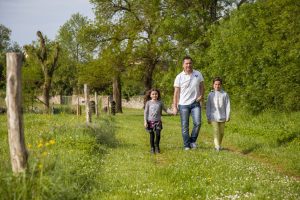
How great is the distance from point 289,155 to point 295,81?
815 cm

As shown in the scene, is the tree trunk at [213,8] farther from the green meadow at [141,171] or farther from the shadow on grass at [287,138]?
the green meadow at [141,171]

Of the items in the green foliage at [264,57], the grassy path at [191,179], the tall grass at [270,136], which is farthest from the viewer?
the green foliage at [264,57]

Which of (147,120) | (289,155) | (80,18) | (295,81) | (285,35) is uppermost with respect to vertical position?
(80,18)

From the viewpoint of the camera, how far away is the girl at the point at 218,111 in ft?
44.5

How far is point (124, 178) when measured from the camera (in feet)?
29.3

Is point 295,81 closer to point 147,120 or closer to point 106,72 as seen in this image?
point 147,120

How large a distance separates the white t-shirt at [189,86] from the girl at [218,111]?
494 mm

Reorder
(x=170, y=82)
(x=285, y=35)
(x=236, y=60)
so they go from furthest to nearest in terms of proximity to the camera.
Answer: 1. (x=170, y=82)
2. (x=236, y=60)
3. (x=285, y=35)

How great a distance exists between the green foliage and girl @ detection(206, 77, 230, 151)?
703cm

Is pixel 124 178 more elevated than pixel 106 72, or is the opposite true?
pixel 106 72

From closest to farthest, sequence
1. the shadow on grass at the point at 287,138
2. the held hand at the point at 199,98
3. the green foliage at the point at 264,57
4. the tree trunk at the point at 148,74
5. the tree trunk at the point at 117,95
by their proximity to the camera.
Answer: the held hand at the point at 199,98
the shadow on grass at the point at 287,138
the green foliage at the point at 264,57
the tree trunk at the point at 148,74
the tree trunk at the point at 117,95

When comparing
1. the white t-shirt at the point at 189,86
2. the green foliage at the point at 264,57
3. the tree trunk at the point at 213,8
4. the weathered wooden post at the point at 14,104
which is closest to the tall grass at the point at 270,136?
the green foliage at the point at 264,57

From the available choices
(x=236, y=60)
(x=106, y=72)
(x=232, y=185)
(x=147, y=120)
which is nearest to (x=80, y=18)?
(x=106, y=72)

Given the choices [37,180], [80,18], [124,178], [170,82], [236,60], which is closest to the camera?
[37,180]
